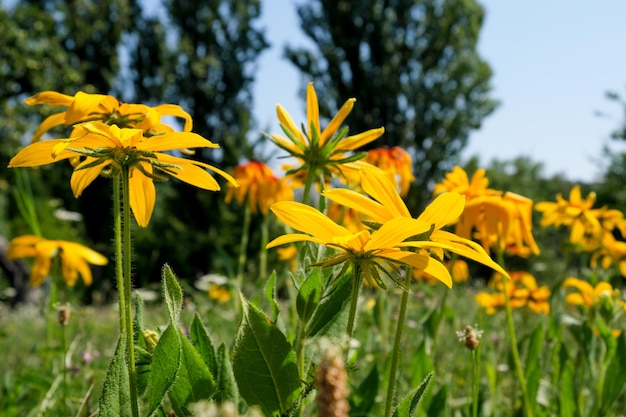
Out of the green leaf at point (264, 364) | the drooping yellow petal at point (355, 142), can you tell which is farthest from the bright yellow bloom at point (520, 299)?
the green leaf at point (264, 364)

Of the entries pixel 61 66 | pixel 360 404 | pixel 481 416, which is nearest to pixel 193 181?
pixel 360 404

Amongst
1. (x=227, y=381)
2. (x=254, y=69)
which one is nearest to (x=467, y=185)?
(x=227, y=381)

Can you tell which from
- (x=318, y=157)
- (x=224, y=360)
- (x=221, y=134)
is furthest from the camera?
(x=221, y=134)

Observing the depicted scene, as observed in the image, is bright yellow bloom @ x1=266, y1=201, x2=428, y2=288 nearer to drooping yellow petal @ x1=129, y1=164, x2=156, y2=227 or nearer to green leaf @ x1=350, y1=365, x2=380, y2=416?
drooping yellow petal @ x1=129, y1=164, x2=156, y2=227

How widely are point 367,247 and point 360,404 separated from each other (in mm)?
872

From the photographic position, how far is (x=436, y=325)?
4.91ft

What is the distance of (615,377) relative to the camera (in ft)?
4.39

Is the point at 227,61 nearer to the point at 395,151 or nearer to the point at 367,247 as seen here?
the point at 395,151

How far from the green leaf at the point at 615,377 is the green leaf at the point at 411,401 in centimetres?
80

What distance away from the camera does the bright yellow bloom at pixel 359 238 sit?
61 centimetres

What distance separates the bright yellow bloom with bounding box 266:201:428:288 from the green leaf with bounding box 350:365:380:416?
81cm

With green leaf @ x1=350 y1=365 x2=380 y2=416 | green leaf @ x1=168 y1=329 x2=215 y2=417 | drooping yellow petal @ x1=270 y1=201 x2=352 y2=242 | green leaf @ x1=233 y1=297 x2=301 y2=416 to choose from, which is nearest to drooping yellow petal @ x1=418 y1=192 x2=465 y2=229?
drooping yellow petal @ x1=270 y1=201 x2=352 y2=242

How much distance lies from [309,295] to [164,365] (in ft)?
0.67

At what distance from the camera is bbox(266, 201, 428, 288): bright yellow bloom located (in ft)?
2.00
